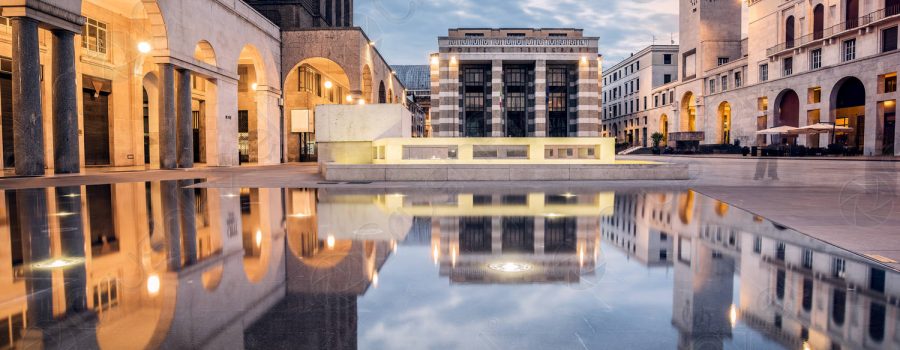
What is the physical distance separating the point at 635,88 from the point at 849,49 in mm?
51812

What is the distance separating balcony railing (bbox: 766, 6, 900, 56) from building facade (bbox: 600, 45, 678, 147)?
31.2 m

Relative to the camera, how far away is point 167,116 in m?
28.0

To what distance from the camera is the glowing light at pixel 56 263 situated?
4965mm

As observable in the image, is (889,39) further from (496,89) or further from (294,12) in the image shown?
(294,12)

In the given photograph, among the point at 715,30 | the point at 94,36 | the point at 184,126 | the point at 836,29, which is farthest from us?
the point at 715,30

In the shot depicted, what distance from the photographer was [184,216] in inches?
345

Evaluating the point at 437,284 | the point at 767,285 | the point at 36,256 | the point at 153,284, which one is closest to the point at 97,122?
the point at 36,256

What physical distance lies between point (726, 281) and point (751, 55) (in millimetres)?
71166

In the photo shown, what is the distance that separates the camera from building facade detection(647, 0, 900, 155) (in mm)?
45000

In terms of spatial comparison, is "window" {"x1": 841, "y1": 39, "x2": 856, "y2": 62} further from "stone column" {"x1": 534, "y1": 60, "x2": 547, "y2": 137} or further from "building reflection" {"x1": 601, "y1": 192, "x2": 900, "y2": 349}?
"building reflection" {"x1": 601, "y1": 192, "x2": 900, "y2": 349}

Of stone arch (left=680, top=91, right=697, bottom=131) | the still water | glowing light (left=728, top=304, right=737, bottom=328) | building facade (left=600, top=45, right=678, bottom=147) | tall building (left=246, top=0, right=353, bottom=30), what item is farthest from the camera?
building facade (left=600, top=45, right=678, bottom=147)

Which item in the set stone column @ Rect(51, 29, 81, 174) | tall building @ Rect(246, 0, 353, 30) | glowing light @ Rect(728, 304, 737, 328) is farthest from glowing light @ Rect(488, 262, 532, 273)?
tall building @ Rect(246, 0, 353, 30)

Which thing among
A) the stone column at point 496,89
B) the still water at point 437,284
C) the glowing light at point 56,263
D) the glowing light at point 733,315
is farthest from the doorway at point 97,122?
the stone column at point 496,89

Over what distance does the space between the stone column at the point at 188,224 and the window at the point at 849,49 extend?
6023cm
